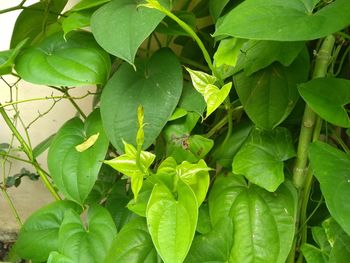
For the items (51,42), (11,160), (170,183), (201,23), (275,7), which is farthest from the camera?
(11,160)

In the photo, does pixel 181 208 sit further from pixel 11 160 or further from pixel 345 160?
pixel 11 160

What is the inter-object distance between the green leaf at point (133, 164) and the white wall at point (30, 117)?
0.53m

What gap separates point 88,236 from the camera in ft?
2.30

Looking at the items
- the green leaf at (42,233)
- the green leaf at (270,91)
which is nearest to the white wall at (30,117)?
the green leaf at (42,233)

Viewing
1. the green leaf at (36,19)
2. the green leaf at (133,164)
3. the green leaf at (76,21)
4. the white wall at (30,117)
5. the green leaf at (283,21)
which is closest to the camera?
the green leaf at (283,21)

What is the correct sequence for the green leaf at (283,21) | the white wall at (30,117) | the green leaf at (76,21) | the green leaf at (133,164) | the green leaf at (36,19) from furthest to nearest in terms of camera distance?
the white wall at (30,117), the green leaf at (36,19), the green leaf at (76,21), the green leaf at (133,164), the green leaf at (283,21)

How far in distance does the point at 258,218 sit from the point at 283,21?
279 millimetres

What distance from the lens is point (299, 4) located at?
52 cm

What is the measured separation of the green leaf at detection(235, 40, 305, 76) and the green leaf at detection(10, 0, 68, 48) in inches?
16.0

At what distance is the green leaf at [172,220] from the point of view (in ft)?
1.80

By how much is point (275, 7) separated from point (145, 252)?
0.38 meters

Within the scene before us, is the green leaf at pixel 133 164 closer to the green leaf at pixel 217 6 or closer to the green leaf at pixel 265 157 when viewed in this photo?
the green leaf at pixel 265 157

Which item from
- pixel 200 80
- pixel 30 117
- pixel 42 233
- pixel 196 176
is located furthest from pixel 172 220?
pixel 30 117

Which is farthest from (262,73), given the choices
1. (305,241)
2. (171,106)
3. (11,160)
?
(11,160)
